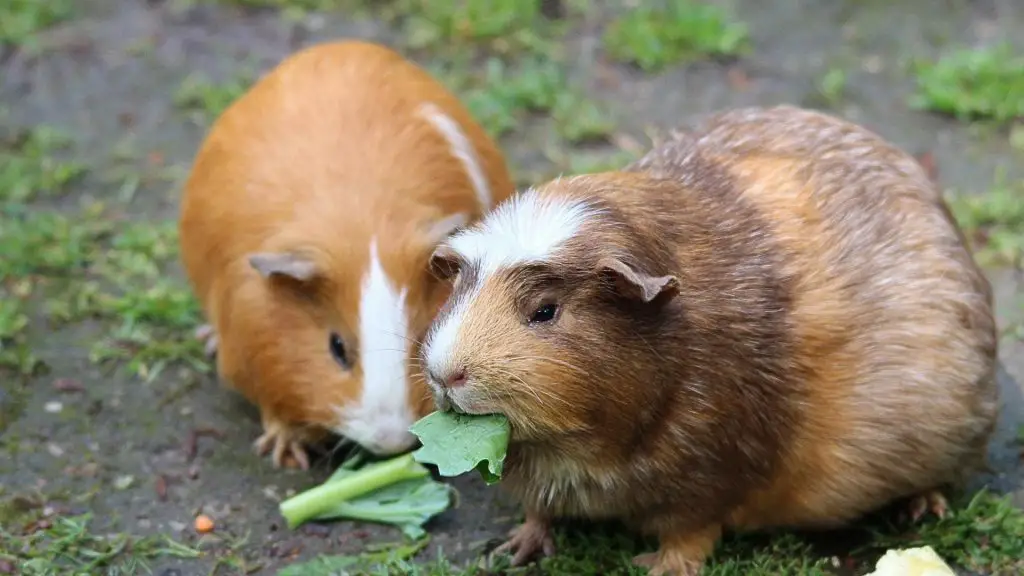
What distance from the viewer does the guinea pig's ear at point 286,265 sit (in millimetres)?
3547

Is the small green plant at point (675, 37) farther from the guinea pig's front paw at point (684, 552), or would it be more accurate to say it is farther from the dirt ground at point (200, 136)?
the guinea pig's front paw at point (684, 552)

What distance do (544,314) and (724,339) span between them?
1.78ft

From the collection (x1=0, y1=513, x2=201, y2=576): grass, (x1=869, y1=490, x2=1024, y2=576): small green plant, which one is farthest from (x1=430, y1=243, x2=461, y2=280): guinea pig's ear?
(x1=869, y1=490, x2=1024, y2=576): small green plant

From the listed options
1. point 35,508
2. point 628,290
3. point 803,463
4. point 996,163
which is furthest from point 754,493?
point 996,163

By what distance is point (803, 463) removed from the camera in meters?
3.21

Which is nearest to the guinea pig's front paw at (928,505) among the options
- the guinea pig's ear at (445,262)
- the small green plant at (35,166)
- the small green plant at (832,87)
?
the guinea pig's ear at (445,262)

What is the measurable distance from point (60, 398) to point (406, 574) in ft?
5.38

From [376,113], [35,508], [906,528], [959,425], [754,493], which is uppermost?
[376,113]

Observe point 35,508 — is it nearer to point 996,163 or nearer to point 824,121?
point 824,121

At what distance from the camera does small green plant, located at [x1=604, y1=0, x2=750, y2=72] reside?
6184 mm

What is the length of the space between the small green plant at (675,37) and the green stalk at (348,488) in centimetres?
326

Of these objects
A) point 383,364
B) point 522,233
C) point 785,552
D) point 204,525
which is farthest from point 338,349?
point 785,552

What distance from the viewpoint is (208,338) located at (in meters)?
4.50

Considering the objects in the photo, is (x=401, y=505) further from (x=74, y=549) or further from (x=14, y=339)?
(x=14, y=339)
